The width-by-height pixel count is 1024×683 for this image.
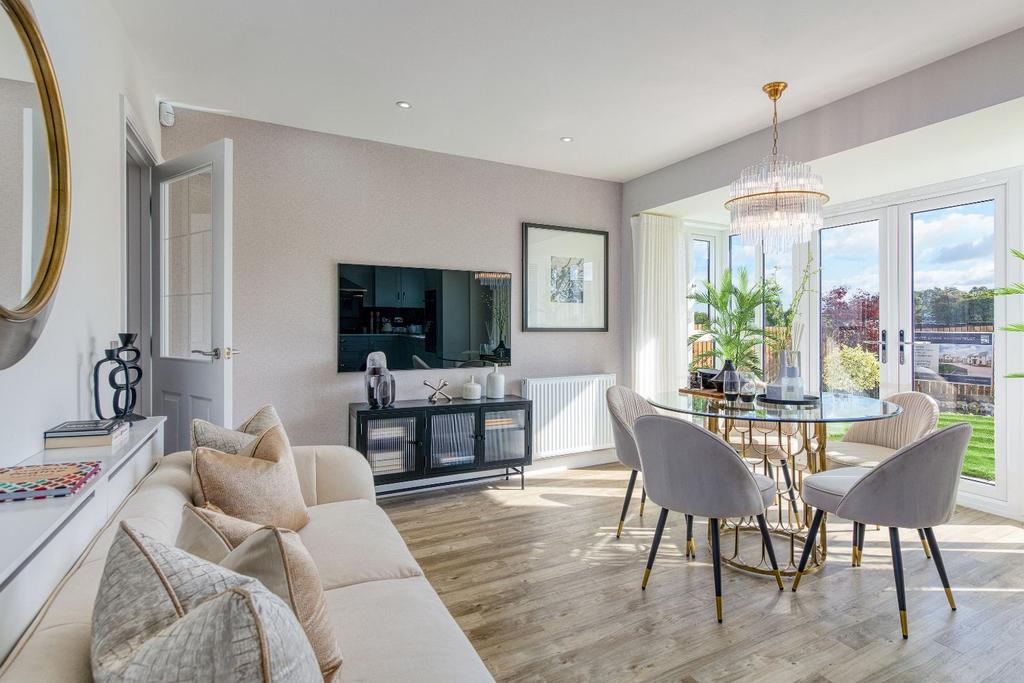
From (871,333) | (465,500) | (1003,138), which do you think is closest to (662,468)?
(465,500)

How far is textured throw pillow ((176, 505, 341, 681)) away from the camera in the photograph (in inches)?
38.8

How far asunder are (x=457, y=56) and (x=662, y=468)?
228cm

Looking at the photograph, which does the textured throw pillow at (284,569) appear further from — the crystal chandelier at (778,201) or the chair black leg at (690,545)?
the crystal chandelier at (778,201)

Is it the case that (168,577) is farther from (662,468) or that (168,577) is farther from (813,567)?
(813,567)

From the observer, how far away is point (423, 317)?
413 centimetres

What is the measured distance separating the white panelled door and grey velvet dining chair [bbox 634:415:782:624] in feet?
7.12

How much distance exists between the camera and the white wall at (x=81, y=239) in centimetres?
151

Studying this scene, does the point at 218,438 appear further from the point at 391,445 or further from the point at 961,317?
the point at 961,317

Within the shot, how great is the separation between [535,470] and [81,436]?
11.5ft

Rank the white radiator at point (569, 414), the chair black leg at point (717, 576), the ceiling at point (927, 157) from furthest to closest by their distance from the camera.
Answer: the white radiator at point (569, 414)
the ceiling at point (927, 157)
the chair black leg at point (717, 576)

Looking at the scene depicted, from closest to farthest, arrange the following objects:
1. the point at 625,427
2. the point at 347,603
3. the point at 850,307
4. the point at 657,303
→ the point at 347,603, the point at 625,427, the point at 850,307, the point at 657,303

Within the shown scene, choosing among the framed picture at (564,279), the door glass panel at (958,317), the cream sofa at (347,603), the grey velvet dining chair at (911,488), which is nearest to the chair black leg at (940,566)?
the grey velvet dining chair at (911,488)

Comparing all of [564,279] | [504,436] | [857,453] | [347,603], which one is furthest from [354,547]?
[564,279]

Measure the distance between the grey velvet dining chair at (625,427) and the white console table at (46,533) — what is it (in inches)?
92.5
